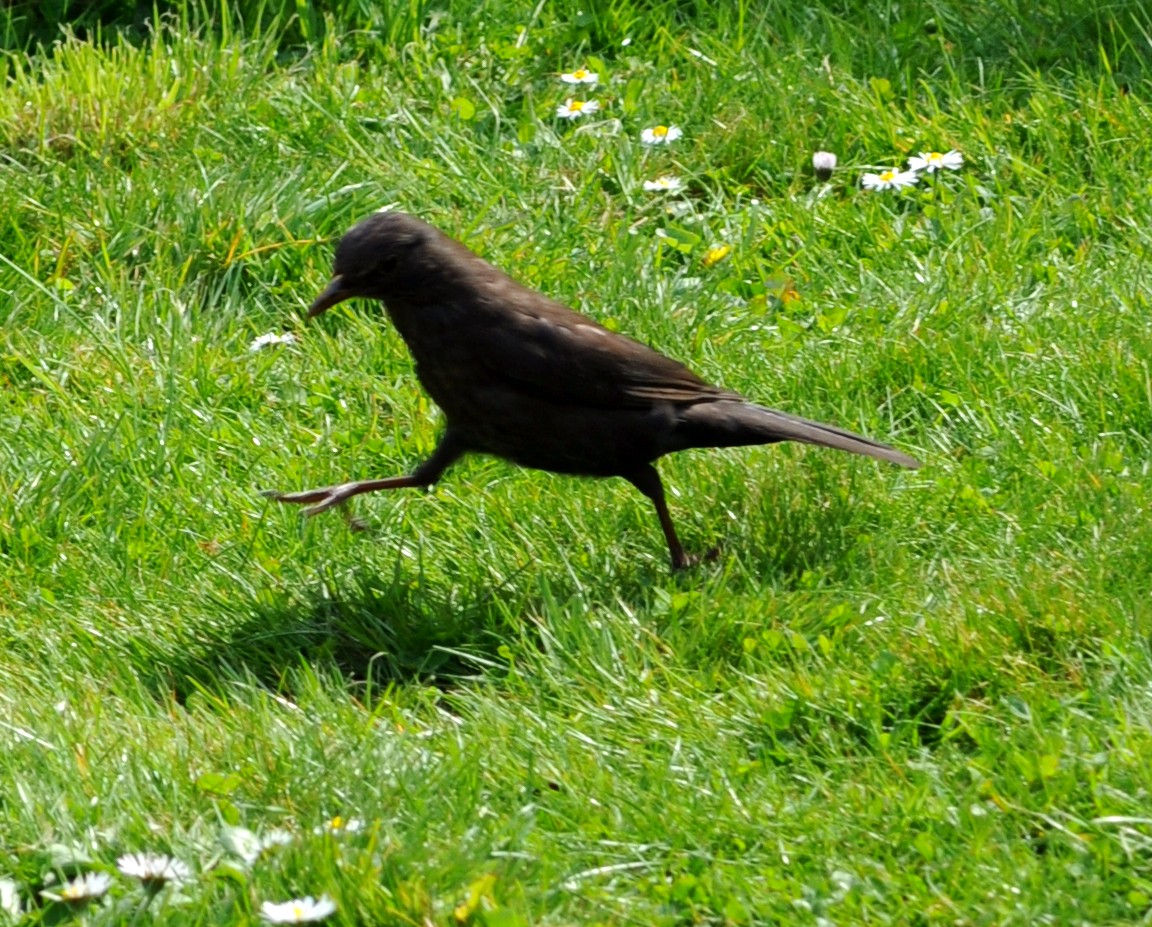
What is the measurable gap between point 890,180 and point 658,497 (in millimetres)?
2045

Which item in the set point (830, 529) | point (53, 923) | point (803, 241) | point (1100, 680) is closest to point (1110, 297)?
point (803, 241)

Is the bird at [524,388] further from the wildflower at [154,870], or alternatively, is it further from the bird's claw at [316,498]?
the wildflower at [154,870]

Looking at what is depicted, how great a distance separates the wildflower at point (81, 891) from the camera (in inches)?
123

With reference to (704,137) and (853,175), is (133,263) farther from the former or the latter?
(853,175)

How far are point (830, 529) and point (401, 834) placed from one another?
1564mm

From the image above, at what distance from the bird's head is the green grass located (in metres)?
0.58

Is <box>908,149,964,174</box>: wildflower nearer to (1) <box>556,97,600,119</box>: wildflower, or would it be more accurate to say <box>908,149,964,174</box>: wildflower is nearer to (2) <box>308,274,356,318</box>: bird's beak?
(1) <box>556,97,600,119</box>: wildflower

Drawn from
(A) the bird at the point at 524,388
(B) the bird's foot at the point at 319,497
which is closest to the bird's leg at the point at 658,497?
(A) the bird at the point at 524,388

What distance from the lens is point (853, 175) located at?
242 inches

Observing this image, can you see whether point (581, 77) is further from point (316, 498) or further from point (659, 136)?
point (316, 498)

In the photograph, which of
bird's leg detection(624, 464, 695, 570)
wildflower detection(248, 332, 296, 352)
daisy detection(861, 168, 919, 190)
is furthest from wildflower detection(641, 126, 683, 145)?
bird's leg detection(624, 464, 695, 570)

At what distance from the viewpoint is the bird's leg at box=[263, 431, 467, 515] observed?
454cm

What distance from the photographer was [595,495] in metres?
4.77

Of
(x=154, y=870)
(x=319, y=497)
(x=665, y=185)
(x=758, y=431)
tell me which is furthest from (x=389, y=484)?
(x=665, y=185)
